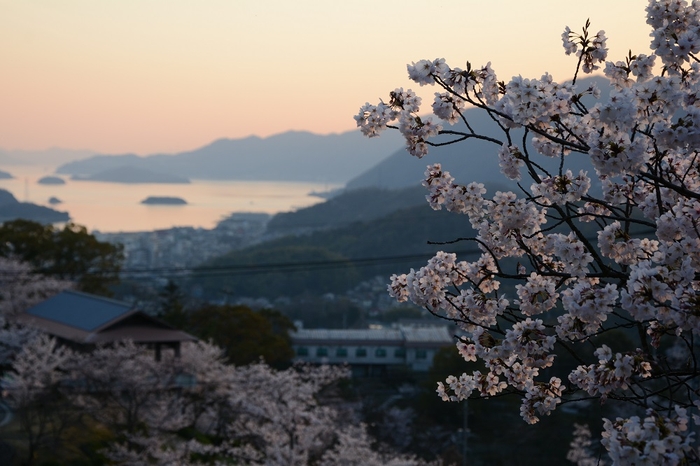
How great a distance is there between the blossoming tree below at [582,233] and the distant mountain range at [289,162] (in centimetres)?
16226

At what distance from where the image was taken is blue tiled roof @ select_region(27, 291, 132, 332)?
691 inches

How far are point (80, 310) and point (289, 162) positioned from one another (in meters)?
170

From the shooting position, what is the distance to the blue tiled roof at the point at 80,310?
1755 cm

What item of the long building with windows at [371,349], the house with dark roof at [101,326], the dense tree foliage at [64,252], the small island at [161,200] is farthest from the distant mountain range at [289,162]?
the house with dark roof at [101,326]

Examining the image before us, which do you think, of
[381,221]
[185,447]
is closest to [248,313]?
[185,447]

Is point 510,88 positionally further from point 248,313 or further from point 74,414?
point 248,313

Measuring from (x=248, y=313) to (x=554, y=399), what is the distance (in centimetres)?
2001

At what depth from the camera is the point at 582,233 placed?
291 centimetres

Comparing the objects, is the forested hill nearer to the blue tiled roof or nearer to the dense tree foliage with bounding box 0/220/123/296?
the dense tree foliage with bounding box 0/220/123/296

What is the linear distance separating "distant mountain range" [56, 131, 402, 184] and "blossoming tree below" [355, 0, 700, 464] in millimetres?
162262

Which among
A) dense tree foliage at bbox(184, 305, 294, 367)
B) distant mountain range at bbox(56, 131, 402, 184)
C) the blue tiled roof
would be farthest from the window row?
distant mountain range at bbox(56, 131, 402, 184)

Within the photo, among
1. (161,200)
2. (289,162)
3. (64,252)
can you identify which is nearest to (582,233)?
(64,252)

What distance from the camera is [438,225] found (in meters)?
51.4

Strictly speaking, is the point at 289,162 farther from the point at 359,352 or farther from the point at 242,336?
the point at 242,336
